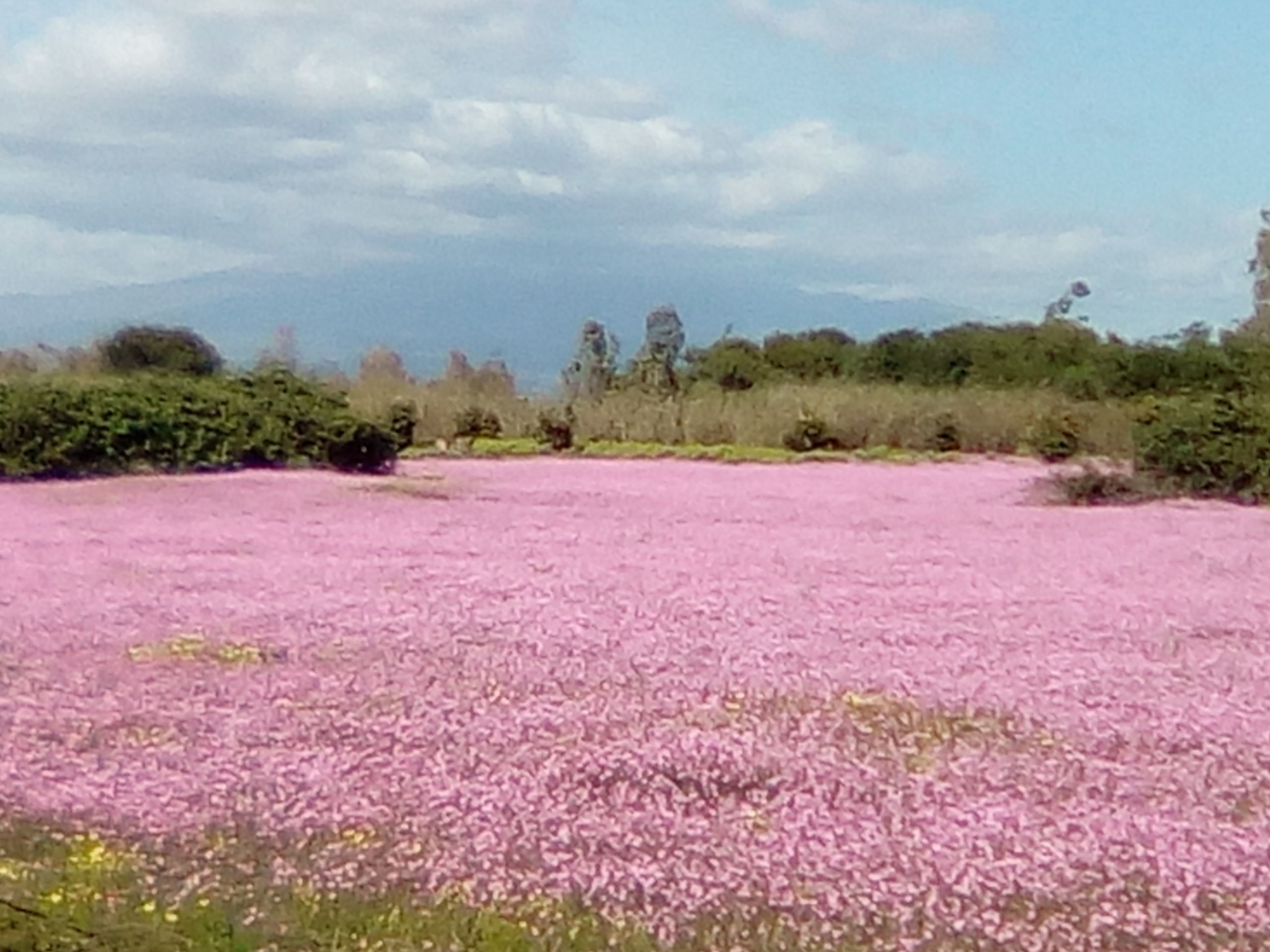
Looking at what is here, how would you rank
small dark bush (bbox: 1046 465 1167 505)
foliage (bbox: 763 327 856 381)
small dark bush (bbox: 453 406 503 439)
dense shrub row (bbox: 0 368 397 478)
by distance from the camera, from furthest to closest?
1. foliage (bbox: 763 327 856 381)
2. small dark bush (bbox: 453 406 503 439)
3. dense shrub row (bbox: 0 368 397 478)
4. small dark bush (bbox: 1046 465 1167 505)

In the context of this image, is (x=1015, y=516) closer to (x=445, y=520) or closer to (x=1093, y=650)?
(x=445, y=520)

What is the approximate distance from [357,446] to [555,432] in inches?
494

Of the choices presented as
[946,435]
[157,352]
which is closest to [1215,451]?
[946,435]

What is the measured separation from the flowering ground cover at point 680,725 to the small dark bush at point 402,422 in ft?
62.5

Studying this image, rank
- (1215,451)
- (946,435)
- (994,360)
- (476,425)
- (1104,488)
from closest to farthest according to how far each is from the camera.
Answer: (1104,488) < (1215,451) < (946,435) < (476,425) < (994,360)

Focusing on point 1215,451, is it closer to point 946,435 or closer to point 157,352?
point 946,435

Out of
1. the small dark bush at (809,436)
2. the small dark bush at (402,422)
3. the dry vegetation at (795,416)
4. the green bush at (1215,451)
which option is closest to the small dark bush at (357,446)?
the small dark bush at (402,422)

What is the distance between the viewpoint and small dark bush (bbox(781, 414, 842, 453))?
4612 cm

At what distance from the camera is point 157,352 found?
163 feet

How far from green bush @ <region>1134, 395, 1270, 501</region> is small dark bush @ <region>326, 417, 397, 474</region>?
13265mm

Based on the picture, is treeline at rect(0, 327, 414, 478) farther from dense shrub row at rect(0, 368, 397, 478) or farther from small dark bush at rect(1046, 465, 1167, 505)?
small dark bush at rect(1046, 465, 1167, 505)

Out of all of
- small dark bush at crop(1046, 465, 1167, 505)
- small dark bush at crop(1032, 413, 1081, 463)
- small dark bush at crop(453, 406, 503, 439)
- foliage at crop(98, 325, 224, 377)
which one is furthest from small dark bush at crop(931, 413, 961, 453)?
foliage at crop(98, 325, 224, 377)

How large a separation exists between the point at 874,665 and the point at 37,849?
6477mm

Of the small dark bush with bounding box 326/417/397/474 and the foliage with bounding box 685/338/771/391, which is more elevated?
the foliage with bounding box 685/338/771/391
